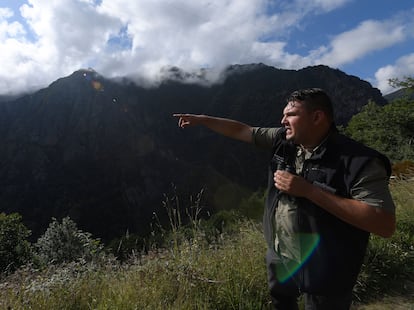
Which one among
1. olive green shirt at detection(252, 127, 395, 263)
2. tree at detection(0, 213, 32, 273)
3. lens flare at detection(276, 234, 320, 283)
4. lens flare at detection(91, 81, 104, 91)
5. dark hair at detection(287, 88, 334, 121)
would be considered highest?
lens flare at detection(91, 81, 104, 91)

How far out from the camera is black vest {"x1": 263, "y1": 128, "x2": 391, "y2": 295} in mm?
1526

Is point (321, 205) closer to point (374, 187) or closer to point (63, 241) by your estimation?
point (374, 187)

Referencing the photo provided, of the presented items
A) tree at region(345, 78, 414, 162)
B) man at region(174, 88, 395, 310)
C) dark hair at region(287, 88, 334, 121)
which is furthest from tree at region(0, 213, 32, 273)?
tree at region(345, 78, 414, 162)

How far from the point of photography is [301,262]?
1.74 meters

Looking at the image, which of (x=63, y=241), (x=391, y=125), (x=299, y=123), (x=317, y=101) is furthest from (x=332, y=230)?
(x=391, y=125)

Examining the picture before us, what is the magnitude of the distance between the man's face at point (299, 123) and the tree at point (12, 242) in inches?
721

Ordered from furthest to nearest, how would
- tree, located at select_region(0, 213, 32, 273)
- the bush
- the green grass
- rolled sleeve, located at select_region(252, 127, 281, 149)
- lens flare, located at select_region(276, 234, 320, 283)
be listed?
tree, located at select_region(0, 213, 32, 273)
the bush
the green grass
rolled sleeve, located at select_region(252, 127, 281, 149)
lens flare, located at select_region(276, 234, 320, 283)

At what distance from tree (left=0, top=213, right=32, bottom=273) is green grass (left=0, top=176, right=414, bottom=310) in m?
16.2

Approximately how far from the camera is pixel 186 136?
157 meters

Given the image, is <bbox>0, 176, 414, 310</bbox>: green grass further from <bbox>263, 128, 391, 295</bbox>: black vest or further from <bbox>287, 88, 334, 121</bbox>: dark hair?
<bbox>287, 88, 334, 121</bbox>: dark hair

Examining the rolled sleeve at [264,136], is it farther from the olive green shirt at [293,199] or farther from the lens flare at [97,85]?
the lens flare at [97,85]

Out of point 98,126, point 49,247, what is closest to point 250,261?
point 49,247

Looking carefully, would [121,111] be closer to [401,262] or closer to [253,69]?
[253,69]

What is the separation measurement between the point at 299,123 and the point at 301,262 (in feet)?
2.53
